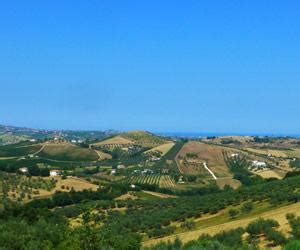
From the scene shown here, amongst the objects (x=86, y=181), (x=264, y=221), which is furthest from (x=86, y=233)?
(x=86, y=181)

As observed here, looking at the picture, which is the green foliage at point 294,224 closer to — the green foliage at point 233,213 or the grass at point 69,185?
the green foliage at point 233,213

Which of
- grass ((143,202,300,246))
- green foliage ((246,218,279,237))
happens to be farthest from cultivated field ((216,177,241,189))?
green foliage ((246,218,279,237))

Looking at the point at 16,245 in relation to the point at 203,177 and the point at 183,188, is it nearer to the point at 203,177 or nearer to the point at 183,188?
the point at 183,188

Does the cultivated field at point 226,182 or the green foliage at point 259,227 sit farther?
the cultivated field at point 226,182

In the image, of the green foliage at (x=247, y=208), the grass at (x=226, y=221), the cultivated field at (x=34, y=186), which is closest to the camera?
the grass at (x=226, y=221)

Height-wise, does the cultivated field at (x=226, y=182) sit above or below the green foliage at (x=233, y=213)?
below

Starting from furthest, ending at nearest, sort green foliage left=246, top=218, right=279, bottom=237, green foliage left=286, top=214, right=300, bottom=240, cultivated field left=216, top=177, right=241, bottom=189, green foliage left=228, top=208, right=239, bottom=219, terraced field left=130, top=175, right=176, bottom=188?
terraced field left=130, top=175, right=176, bottom=188 → cultivated field left=216, top=177, right=241, bottom=189 → green foliage left=228, top=208, right=239, bottom=219 → green foliage left=246, top=218, right=279, bottom=237 → green foliage left=286, top=214, right=300, bottom=240

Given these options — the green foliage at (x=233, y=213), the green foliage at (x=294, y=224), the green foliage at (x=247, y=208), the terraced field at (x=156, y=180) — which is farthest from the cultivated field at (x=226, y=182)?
→ the green foliage at (x=294, y=224)

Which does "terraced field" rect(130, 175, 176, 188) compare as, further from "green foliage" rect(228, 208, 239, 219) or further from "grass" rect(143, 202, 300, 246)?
"green foliage" rect(228, 208, 239, 219)

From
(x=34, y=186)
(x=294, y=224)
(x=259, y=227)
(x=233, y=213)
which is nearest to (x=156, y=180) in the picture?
(x=34, y=186)

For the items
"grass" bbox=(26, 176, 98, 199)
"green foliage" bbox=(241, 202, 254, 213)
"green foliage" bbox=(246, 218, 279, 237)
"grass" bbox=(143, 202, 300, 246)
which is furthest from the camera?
"grass" bbox=(26, 176, 98, 199)

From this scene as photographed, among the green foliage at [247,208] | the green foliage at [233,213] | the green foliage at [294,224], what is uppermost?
the green foliage at [294,224]
